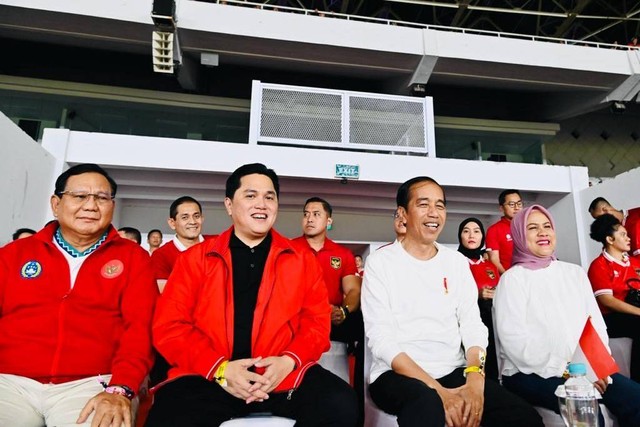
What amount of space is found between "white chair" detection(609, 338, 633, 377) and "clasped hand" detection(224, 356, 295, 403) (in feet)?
5.52

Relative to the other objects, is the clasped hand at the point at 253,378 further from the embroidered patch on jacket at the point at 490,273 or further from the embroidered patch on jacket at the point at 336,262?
the embroidered patch on jacket at the point at 490,273

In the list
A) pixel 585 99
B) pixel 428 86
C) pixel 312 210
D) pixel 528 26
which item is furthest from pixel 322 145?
pixel 528 26

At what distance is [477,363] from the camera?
1386 millimetres

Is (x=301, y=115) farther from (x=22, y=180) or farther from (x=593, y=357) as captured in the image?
(x=593, y=357)

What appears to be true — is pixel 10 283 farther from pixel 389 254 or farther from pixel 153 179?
pixel 153 179

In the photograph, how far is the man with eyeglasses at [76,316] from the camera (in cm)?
117

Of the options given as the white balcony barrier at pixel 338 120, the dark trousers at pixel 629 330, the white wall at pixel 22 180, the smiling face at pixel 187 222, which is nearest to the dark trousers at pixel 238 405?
the smiling face at pixel 187 222

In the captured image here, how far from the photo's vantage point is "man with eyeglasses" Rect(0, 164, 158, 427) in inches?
45.9

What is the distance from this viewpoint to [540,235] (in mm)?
1700

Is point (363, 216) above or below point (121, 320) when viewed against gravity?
above

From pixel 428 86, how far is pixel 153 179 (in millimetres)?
6202

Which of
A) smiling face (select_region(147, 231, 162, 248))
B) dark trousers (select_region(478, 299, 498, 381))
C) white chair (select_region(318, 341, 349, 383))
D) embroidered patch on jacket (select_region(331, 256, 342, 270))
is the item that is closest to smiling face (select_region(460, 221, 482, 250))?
dark trousers (select_region(478, 299, 498, 381))

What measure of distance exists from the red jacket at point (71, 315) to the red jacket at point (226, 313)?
9 cm

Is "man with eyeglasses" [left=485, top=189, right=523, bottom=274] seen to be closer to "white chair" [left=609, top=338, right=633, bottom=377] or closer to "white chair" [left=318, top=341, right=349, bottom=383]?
"white chair" [left=609, top=338, right=633, bottom=377]
